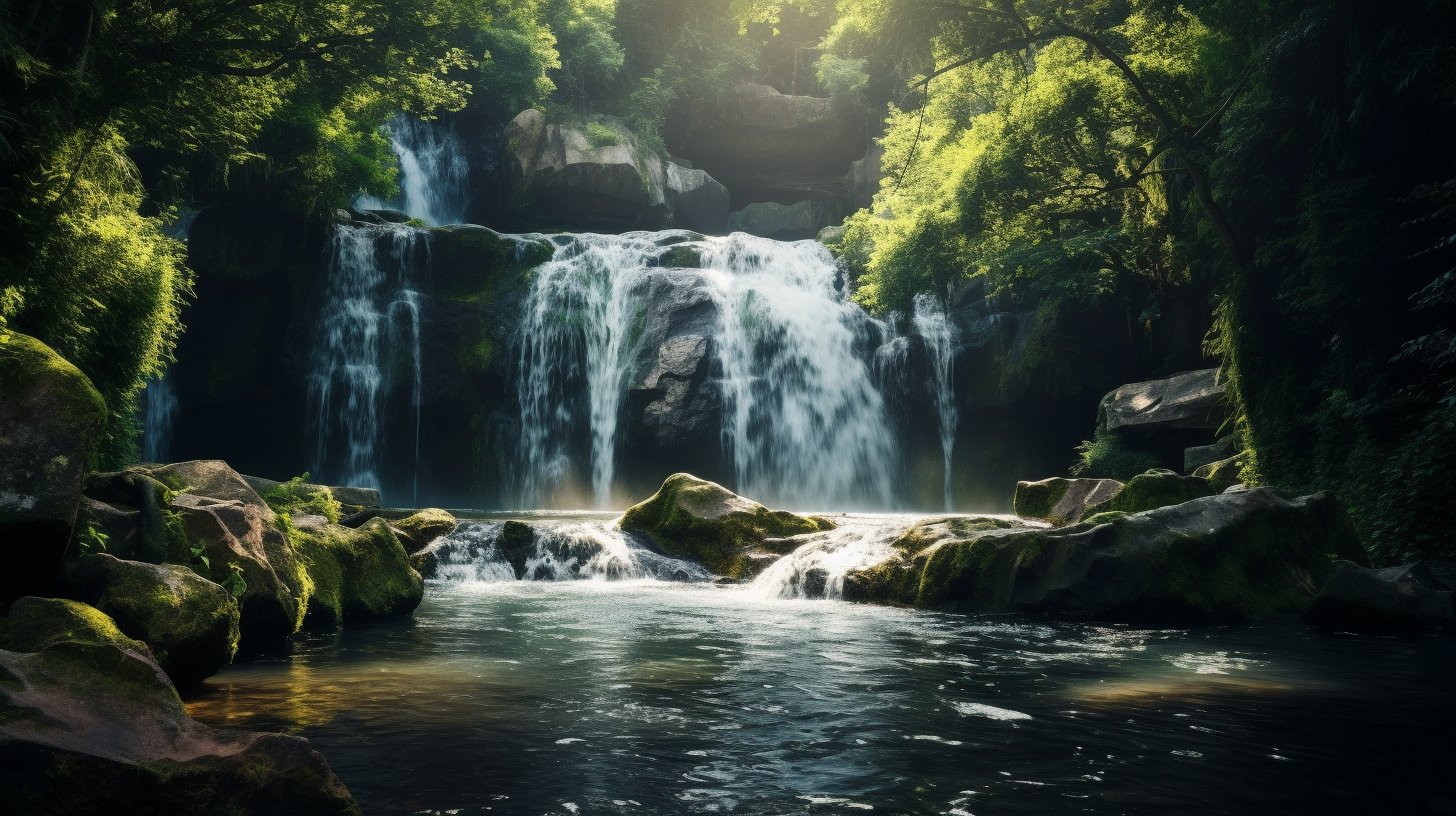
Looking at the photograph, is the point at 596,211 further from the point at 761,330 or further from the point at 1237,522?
the point at 1237,522

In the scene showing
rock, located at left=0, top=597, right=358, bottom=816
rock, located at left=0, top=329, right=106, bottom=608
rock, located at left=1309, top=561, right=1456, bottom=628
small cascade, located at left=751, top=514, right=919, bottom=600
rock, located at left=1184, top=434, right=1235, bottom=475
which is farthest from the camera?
rock, located at left=1184, top=434, right=1235, bottom=475

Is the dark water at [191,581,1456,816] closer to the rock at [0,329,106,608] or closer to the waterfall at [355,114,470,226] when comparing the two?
the rock at [0,329,106,608]

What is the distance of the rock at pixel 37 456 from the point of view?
15.9ft

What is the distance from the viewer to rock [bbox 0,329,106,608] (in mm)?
4844

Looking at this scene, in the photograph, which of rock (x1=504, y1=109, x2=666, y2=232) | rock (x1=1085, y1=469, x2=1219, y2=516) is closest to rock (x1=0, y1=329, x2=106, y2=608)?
rock (x1=1085, y1=469, x2=1219, y2=516)

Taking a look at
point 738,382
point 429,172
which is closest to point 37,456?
point 738,382

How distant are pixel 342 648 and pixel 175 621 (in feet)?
7.34

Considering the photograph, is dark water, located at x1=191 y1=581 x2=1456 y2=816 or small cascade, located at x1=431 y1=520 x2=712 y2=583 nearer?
dark water, located at x1=191 y1=581 x2=1456 y2=816

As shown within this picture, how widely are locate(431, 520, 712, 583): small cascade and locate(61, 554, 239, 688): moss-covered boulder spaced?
7.98 metres

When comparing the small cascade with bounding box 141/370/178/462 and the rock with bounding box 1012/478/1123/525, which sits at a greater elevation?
the small cascade with bounding box 141/370/178/462

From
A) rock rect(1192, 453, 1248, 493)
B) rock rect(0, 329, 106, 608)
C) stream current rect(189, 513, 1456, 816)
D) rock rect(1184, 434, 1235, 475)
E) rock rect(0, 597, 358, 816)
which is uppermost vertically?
rock rect(1184, 434, 1235, 475)

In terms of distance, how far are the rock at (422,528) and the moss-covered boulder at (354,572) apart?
153 inches

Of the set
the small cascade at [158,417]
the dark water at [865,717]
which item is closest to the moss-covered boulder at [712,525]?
the dark water at [865,717]

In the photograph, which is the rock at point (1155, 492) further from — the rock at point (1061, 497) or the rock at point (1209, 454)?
the rock at point (1209, 454)
